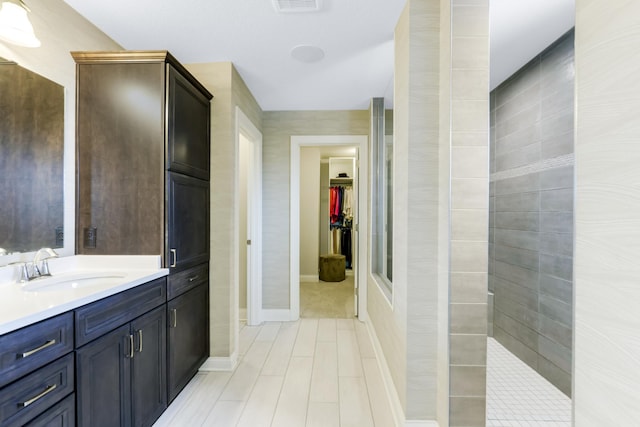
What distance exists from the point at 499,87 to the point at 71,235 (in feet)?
11.0

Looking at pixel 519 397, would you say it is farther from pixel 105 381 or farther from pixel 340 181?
pixel 340 181

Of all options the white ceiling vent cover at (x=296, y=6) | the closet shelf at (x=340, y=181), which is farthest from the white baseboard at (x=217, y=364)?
the closet shelf at (x=340, y=181)

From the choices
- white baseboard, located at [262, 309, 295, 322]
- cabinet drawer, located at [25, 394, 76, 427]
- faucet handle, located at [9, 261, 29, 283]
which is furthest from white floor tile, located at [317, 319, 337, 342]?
faucet handle, located at [9, 261, 29, 283]

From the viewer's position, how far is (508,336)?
6.97 ft

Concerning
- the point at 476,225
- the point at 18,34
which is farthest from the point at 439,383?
the point at 18,34

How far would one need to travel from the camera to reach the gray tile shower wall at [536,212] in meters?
1.83

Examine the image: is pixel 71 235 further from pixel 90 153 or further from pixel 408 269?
pixel 408 269

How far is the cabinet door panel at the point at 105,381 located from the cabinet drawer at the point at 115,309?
0.04m

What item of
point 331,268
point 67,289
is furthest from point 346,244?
point 67,289

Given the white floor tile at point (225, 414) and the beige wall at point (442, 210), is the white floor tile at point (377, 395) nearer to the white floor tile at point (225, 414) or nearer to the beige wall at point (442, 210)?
the beige wall at point (442, 210)

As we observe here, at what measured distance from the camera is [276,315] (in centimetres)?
347

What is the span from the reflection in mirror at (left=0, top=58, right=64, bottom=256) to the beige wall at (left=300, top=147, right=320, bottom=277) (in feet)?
13.2
